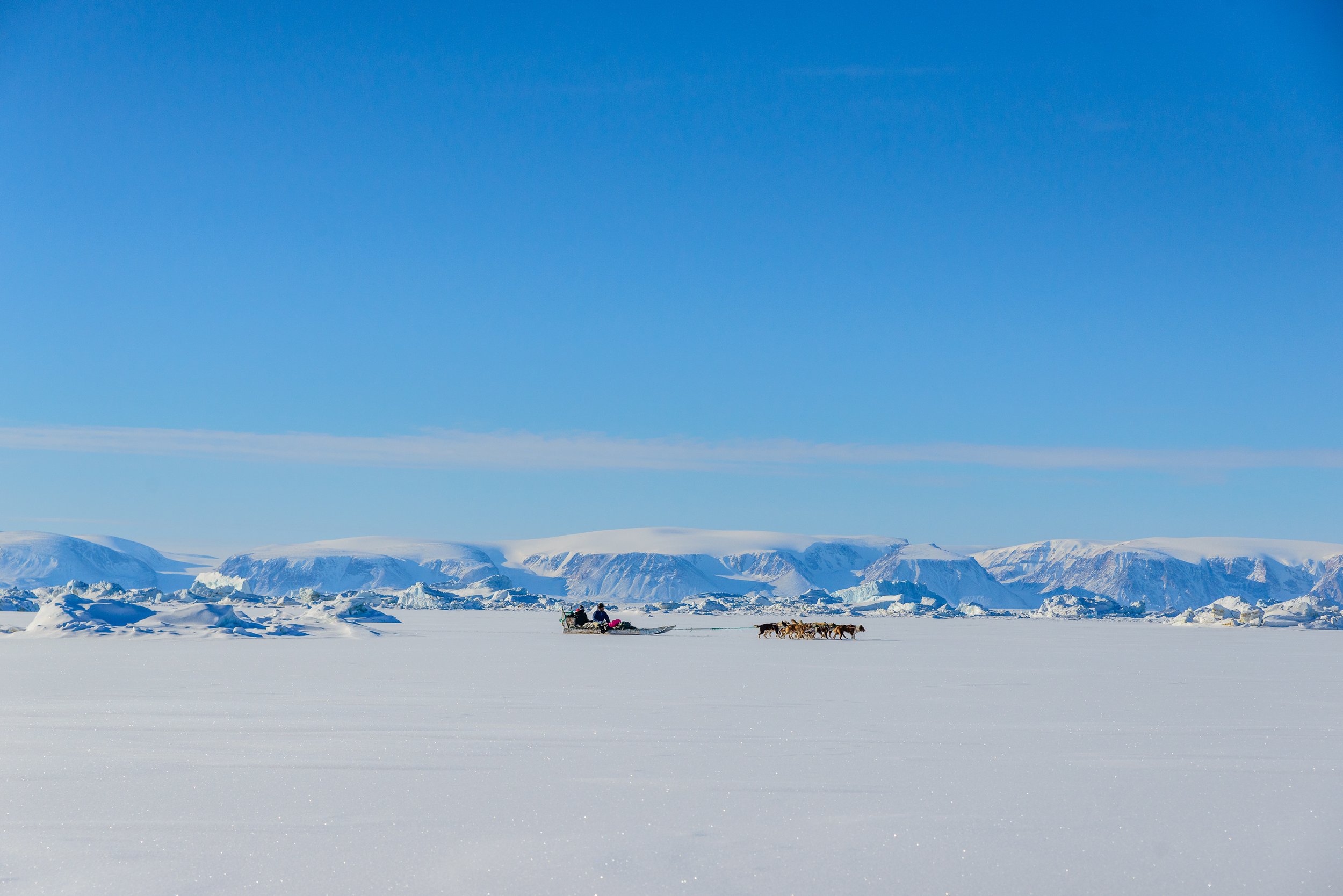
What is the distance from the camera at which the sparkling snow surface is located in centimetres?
526

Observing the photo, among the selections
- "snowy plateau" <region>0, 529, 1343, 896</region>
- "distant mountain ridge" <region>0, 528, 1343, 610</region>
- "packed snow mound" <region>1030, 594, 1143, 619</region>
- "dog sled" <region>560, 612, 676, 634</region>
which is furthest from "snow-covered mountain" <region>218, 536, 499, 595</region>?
"snowy plateau" <region>0, 529, 1343, 896</region>

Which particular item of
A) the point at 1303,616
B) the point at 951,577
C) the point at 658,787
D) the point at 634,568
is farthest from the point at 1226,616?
the point at 951,577

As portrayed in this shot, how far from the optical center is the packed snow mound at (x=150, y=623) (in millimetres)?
29578

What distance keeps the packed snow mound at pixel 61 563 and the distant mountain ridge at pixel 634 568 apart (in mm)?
195

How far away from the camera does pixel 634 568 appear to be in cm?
17312

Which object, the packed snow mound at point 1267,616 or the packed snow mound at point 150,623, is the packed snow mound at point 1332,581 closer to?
the packed snow mound at point 1267,616

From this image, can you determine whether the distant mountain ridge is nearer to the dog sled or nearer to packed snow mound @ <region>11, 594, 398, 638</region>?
the dog sled

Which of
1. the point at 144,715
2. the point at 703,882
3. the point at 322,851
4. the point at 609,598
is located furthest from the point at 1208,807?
the point at 609,598

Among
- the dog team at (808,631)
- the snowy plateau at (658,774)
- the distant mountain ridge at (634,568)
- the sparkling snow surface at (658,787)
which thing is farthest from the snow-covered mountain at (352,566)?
the sparkling snow surface at (658,787)

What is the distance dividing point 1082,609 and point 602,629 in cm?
7514

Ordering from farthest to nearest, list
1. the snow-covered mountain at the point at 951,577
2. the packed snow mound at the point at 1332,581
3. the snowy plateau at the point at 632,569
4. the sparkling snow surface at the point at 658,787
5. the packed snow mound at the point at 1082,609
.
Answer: the snow-covered mountain at the point at 951,577, the packed snow mound at the point at 1332,581, the snowy plateau at the point at 632,569, the packed snow mound at the point at 1082,609, the sparkling snow surface at the point at 658,787

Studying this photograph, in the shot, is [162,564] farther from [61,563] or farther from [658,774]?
[658,774]

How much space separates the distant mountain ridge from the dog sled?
116392mm

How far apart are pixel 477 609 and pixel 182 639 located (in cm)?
7039
